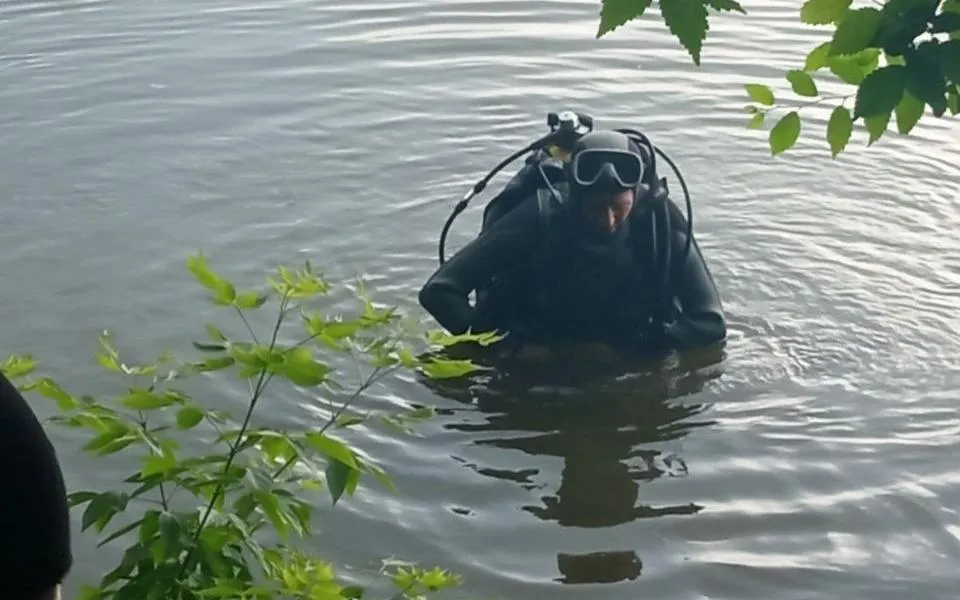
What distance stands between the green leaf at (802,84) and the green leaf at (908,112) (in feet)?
0.83

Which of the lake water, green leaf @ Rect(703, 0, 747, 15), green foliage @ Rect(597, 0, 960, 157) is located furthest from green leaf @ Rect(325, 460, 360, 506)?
the lake water

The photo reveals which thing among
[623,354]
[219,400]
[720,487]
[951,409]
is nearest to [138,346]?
[219,400]

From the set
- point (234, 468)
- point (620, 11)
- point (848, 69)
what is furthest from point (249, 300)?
point (848, 69)

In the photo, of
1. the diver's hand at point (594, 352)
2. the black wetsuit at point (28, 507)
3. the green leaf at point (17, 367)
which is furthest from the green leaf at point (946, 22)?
the diver's hand at point (594, 352)

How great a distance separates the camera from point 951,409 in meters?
6.18

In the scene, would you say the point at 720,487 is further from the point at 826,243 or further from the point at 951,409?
the point at 826,243

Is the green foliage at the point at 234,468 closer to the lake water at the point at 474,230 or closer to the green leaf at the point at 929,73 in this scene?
the green leaf at the point at 929,73

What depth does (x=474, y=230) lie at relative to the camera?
7.95m

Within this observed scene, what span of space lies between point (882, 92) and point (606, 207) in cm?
364

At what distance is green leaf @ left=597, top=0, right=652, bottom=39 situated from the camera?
2.13 metres

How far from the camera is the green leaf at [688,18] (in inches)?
84.4

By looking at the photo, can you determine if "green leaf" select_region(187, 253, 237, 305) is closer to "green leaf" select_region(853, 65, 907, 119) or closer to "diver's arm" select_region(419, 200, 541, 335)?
"green leaf" select_region(853, 65, 907, 119)

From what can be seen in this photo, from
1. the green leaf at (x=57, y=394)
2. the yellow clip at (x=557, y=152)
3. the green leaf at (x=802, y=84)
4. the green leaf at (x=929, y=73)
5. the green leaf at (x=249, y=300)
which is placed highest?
the green leaf at (x=929, y=73)

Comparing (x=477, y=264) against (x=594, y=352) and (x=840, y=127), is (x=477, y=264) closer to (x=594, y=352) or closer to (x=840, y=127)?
(x=594, y=352)
